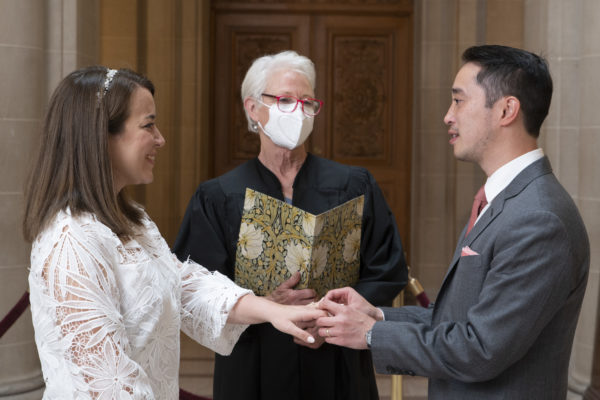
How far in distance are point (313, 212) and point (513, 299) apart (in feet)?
4.49

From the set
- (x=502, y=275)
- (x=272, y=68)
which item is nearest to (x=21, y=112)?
(x=272, y=68)

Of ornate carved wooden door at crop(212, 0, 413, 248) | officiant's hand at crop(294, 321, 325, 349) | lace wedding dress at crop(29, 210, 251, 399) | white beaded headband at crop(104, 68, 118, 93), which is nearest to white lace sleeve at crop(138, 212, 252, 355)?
officiant's hand at crop(294, 321, 325, 349)

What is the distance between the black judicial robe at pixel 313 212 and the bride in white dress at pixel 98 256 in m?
0.83

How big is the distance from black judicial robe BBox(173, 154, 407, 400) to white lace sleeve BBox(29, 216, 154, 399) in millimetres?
1161

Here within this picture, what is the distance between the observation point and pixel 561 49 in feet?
14.3

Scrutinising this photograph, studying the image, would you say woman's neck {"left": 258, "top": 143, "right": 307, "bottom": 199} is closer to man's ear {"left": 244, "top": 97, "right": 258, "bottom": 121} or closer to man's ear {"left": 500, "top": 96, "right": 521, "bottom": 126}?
man's ear {"left": 244, "top": 97, "right": 258, "bottom": 121}

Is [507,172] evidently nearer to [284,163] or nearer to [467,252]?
[467,252]

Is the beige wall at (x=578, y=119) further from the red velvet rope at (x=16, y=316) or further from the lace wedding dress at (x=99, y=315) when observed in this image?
the lace wedding dress at (x=99, y=315)

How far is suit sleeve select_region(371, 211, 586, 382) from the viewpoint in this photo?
187 cm

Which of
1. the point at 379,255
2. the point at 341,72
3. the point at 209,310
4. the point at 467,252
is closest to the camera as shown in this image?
the point at 467,252

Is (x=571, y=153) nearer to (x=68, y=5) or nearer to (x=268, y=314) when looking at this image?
(x=268, y=314)

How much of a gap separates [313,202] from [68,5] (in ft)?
8.31

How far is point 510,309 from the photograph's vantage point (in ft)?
6.12

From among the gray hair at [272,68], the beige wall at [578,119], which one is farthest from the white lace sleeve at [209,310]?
the beige wall at [578,119]
